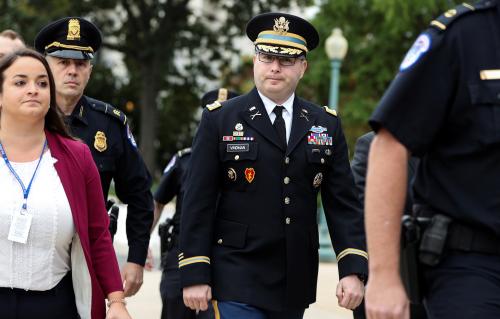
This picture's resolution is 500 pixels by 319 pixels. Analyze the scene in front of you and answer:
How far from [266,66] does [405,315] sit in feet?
7.29

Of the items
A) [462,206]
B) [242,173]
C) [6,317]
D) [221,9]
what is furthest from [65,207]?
[221,9]

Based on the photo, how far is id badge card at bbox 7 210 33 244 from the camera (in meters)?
4.00

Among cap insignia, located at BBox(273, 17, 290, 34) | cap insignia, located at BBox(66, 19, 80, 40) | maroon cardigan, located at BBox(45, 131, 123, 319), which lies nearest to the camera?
maroon cardigan, located at BBox(45, 131, 123, 319)

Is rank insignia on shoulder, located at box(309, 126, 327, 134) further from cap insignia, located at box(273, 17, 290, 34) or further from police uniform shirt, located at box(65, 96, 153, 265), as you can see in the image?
police uniform shirt, located at box(65, 96, 153, 265)

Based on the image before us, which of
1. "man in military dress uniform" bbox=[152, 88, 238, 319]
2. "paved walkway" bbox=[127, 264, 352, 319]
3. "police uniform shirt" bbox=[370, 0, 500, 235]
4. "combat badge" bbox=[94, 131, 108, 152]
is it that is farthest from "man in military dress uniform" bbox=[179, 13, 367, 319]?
"paved walkway" bbox=[127, 264, 352, 319]

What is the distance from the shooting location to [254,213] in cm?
490

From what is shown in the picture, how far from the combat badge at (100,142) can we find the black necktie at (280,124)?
1.14m

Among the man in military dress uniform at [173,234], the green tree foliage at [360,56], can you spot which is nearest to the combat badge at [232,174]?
the man in military dress uniform at [173,234]

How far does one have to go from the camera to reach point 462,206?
3.20 meters

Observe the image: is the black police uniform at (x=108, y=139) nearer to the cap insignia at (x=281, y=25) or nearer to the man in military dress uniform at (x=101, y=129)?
the man in military dress uniform at (x=101, y=129)

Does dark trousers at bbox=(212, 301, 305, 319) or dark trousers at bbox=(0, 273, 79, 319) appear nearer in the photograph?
dark trousers at bbox=(0, 273, 79, 319)

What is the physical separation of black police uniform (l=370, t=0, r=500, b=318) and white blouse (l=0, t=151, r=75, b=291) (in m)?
1.54

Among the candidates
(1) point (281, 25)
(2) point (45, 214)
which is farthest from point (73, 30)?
(2) point (45, 214)

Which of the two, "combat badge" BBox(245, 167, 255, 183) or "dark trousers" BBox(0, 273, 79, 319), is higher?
"combat badge" BBox(245, 167, 255, 183)
